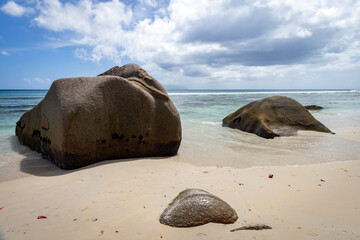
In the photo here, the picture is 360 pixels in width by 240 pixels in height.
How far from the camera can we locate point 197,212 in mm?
2197

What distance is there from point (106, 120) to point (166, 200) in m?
2.32

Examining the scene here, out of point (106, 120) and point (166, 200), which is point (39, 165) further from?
point (166, 200)

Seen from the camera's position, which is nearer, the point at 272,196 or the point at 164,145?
the point at 272,196

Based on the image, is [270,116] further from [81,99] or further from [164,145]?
[81,99]

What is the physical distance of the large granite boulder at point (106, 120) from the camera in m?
4.04

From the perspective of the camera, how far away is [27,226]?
2189 millimetres

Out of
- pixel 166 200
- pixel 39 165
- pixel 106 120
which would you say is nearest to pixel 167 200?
pixel 166 200

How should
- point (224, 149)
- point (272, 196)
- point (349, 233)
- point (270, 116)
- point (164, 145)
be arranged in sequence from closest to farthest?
point (349, 233), point (272, 196), point (164, 145), point (224, 149), point (270, 116)

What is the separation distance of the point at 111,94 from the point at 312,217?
12.1ft

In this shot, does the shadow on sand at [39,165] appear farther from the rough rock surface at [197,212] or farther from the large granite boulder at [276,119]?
the large granite boulder at [276,119]

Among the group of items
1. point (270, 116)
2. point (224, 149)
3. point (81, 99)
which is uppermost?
point (81, 99)

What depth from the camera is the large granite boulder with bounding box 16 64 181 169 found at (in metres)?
4.04

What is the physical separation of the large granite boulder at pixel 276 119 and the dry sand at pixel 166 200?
320 centimetres

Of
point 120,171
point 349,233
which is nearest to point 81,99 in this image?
point 120,171
